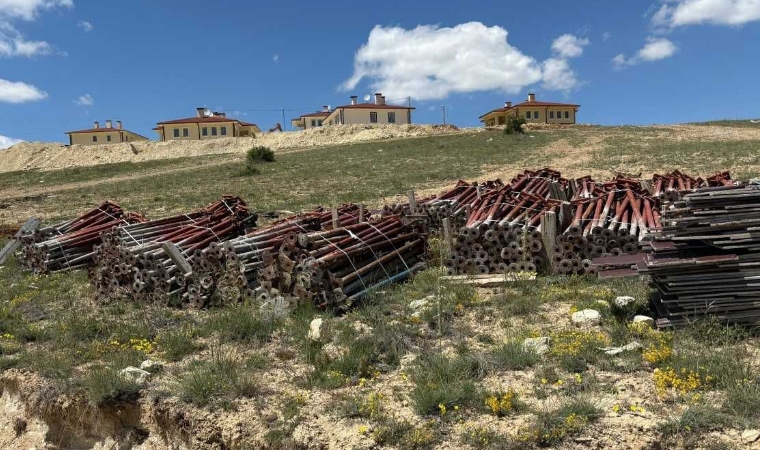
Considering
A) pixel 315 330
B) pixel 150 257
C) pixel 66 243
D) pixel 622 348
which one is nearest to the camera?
pixel 622 348

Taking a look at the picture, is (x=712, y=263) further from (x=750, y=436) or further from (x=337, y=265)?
(x=337, y=265)

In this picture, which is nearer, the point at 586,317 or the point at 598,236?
the point at 586,317

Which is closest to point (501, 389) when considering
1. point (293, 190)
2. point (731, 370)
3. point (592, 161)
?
point (731, 370)

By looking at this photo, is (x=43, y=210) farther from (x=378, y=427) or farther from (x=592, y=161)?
(x=592, y=161)

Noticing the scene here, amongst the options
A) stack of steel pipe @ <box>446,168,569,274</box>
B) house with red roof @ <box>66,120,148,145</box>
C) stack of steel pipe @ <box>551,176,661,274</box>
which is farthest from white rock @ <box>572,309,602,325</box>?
house with red roof @ <box>66,120,148,145</box>

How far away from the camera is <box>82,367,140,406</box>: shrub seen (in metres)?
5.41

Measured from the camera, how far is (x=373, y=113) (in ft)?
217

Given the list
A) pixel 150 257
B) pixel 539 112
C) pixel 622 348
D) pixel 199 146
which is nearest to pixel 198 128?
pixel 199 146

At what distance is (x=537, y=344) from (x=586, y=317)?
3.54 feet

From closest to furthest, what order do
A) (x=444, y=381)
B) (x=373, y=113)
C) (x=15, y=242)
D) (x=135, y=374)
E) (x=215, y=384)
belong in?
(x=444, y=381), (x=215, y=384), (x=135, y=374), (x=15, y=242), (x=373, y=113)

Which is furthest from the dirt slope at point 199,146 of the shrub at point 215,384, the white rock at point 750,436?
the white rock at point 750,436

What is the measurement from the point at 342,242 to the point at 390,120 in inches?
2386

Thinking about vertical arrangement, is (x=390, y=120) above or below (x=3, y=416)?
above

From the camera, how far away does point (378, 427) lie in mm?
4531
